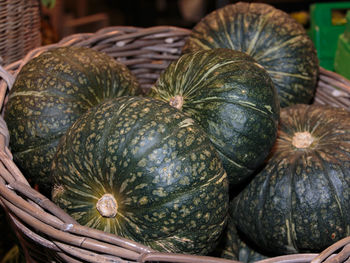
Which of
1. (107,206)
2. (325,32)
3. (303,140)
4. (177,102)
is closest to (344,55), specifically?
(325,32)

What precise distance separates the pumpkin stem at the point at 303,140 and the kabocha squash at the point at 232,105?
184 mm

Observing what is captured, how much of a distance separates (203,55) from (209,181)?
49 cm

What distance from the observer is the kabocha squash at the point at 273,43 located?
1728 millimetres

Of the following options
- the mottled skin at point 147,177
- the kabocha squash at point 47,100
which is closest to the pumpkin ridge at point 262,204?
the mottled skin at point 147,177

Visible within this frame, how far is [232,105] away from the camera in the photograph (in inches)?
50.1

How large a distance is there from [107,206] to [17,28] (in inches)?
45.5

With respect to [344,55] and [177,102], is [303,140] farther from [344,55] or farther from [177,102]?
[344,55]

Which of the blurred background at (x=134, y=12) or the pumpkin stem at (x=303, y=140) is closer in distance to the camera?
the pumpkin stem at (x=303, y=140)

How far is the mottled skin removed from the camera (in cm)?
105

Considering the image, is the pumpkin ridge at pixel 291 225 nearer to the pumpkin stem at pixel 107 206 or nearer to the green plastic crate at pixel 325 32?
the pumpkin stem at pixel 107 206

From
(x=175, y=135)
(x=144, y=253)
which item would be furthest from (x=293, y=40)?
(x=144, y=253)

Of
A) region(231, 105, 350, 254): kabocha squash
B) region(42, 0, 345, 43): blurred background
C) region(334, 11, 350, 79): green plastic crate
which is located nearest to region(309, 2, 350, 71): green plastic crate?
region(334, 11, 350, 79): green plastic crate

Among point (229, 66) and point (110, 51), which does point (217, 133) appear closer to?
point (229, 66)

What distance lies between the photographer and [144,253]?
92cm
